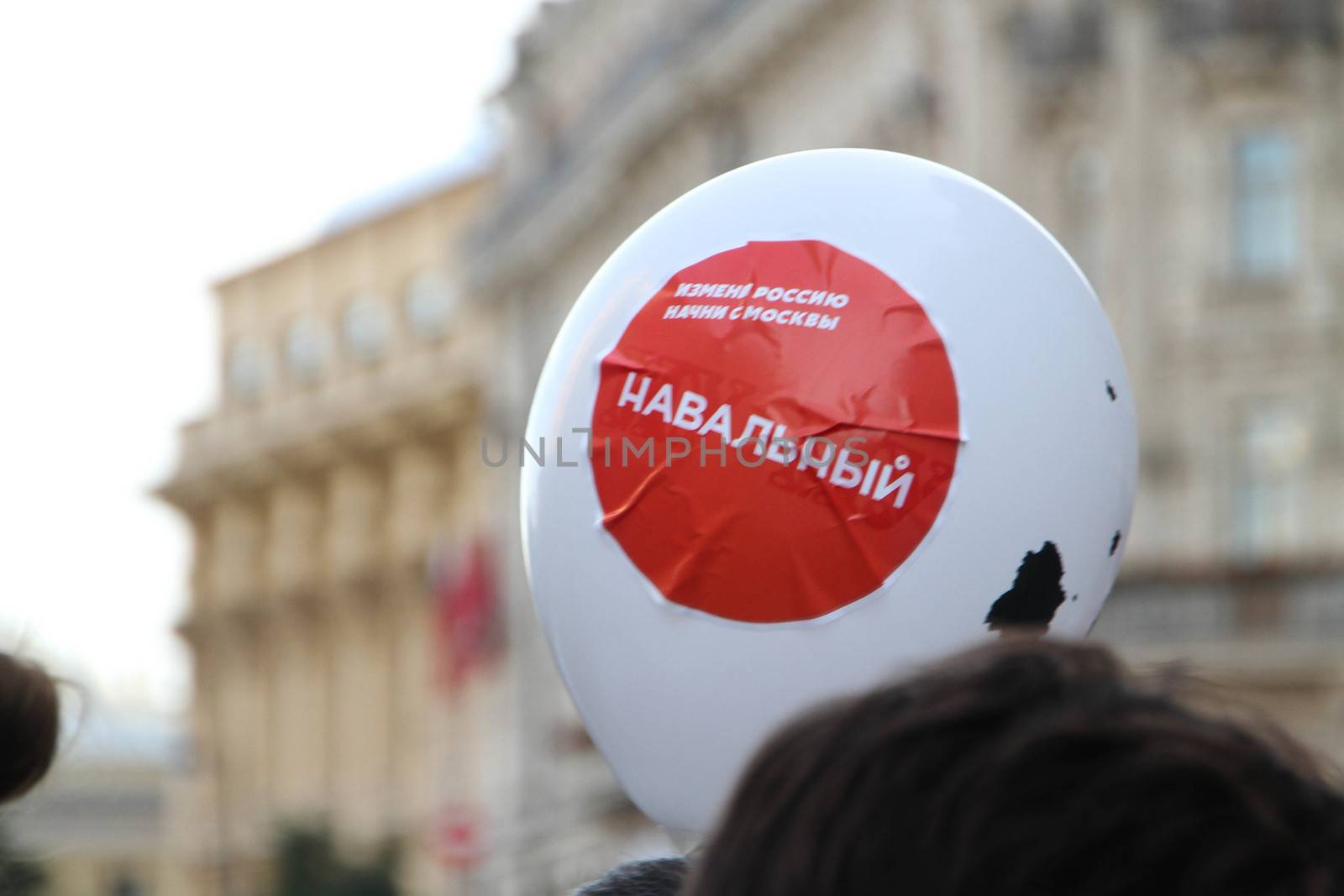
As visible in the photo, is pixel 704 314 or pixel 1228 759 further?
pixel 704 314

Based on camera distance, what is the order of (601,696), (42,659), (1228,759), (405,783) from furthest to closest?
1. (405,783)
2. (42,659)
3. (601,696)
4. (1228,759)

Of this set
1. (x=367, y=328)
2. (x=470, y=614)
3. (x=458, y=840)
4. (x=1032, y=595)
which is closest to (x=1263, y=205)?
(x=458, y=840)

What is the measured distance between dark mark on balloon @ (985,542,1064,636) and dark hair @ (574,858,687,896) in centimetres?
47

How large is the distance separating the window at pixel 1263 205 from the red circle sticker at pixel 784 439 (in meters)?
17.8

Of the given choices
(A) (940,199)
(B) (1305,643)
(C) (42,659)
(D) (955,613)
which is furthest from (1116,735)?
(B) (1305,643)

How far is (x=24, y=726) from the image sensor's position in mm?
2721

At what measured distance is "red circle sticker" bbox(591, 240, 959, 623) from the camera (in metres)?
2.51

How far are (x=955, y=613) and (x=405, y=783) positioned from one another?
4721 cm

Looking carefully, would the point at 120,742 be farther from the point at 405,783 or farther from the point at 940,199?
the point at 940,199

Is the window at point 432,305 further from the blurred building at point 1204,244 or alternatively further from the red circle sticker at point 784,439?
the red circle sticker at point 784,439

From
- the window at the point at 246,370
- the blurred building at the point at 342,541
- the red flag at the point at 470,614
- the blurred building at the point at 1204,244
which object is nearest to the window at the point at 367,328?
the blurred building at the point at 342,541

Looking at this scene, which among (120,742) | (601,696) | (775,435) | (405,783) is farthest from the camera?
(120,742)

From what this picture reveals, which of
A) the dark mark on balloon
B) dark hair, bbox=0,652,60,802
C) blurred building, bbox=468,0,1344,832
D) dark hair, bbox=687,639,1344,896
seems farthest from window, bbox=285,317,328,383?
dark hair, bbox=687,639,1344,896

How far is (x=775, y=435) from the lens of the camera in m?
2.52
